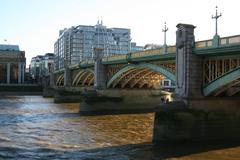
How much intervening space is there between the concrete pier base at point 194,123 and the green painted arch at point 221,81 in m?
0.78

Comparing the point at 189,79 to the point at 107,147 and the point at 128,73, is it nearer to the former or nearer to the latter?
the point at 107,147

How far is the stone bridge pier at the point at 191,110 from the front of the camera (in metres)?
22.3

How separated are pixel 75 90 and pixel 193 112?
138ft

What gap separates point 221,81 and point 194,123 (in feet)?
9.02

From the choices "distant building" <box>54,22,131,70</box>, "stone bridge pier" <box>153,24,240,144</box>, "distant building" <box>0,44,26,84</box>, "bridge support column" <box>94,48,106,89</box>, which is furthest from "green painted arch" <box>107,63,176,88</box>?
"distant building" <box>0,44,26,84</box>

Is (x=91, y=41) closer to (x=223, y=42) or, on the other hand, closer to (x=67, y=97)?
(x=67, y=97)

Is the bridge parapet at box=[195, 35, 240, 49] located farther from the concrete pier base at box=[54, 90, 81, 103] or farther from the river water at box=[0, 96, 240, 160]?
the concrete pier base at box=[54, 90, 81, 103]

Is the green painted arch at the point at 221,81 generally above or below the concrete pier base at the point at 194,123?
above

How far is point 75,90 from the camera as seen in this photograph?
209ft

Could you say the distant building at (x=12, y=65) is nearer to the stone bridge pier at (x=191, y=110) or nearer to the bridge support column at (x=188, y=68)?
the bridge support column at (x=188, y=68)

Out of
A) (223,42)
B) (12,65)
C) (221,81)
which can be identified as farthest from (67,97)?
(12,65)

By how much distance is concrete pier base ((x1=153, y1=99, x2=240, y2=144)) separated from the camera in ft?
72.7

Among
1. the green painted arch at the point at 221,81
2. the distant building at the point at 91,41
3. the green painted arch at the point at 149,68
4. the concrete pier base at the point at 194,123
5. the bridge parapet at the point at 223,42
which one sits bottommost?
the concrete pier base at the point at 194,123

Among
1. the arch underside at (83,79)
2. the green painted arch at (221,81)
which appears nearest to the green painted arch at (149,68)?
the green painted arch at (221,81)
